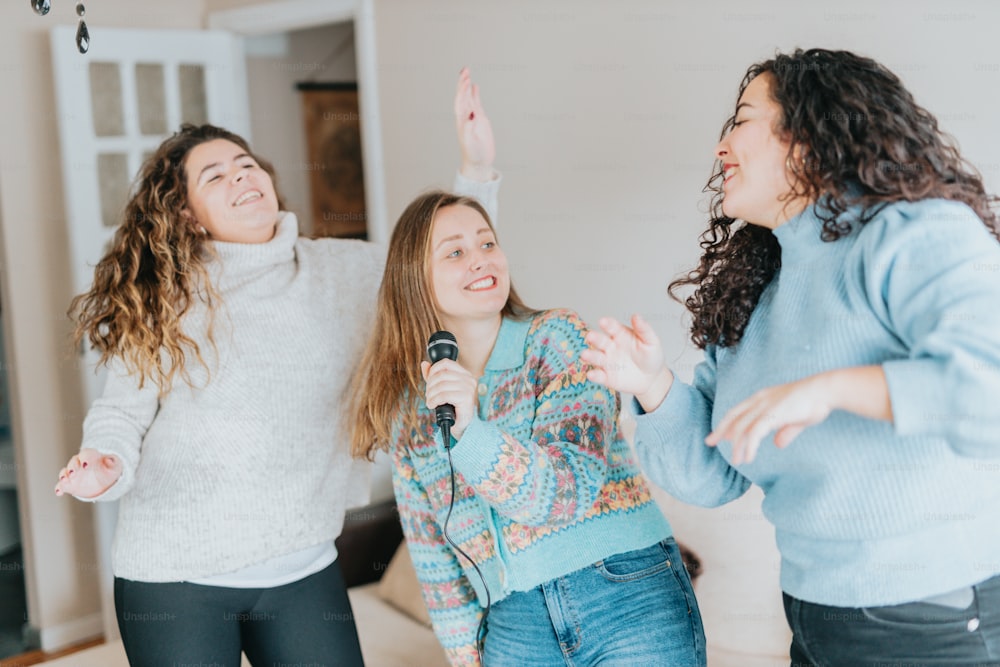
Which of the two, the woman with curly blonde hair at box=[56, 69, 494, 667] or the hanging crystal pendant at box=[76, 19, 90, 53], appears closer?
the hanging crystal pendant at box=[76, 19, 90, 53]

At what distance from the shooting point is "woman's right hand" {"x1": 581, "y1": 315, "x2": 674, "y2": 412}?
4.79 ft

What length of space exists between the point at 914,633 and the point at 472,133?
4.25 feet

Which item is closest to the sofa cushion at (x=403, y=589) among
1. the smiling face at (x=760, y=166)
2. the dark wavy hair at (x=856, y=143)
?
the smiling face at (x=760, y=166)

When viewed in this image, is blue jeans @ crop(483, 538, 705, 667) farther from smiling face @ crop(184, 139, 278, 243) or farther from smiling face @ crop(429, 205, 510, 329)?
smiling face @ crop(184, 139, 278, 243)

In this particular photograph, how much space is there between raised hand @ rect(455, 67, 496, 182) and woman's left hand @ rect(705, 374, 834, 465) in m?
1.09

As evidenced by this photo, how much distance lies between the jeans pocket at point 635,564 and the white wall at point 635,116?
747 millimetres

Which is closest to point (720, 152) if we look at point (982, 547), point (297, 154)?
point (982, 547)

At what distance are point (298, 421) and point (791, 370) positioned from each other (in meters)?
1.07

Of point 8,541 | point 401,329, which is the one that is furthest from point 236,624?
point 8,541

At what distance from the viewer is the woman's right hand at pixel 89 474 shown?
1886mm

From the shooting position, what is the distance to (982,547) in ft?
4.04

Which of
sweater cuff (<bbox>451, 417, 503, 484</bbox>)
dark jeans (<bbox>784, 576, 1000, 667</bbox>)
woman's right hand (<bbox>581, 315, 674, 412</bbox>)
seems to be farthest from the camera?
sweater cuff (<bbox>451, 417, 503, 484</bbox>)

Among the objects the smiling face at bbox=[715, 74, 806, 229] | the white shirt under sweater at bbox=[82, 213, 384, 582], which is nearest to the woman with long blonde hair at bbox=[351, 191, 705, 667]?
the white shirt under sweater at bbox=[82, 213, 384, 582]

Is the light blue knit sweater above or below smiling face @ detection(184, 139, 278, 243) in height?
below
